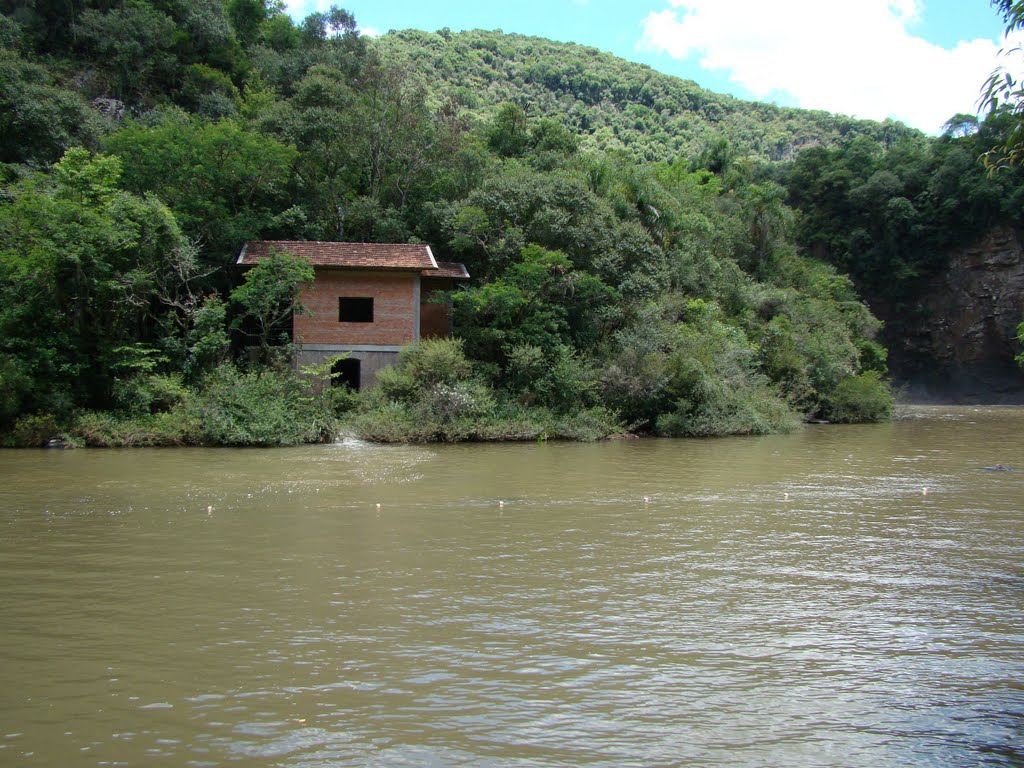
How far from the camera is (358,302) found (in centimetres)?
2836

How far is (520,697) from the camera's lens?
6305 mm

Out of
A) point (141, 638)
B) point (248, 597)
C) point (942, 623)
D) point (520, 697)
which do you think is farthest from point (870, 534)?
point (141, 638)

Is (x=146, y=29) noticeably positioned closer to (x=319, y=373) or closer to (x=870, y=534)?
(x=319, y=373)

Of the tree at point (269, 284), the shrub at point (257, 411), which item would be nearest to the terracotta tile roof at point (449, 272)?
the tree at point (269, 284)

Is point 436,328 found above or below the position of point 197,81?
below

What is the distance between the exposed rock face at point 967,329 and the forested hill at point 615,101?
26.0 meters

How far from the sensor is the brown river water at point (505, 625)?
5.66 metres

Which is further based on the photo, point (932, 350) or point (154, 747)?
point (932, 350)

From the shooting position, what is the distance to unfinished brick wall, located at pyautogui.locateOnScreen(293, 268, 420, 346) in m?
27.6

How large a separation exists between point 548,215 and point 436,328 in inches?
228

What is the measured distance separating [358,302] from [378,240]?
480 centimetres

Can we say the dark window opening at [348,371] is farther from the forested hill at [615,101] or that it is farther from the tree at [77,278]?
the forested hill at [615,101]

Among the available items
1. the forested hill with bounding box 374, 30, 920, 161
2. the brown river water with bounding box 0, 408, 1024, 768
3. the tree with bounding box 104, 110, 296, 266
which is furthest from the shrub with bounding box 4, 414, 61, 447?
the forested hill with bounding box 374, 30, 920, 161

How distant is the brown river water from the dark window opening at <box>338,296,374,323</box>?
12.6 metres
